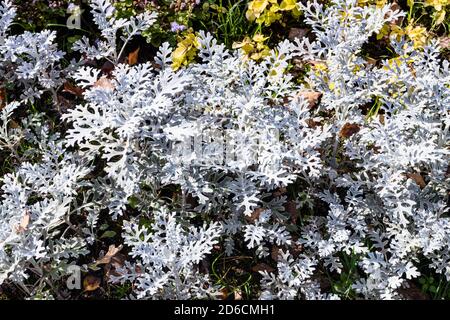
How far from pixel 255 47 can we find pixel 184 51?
0.39m

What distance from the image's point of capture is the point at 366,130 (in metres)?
3.13

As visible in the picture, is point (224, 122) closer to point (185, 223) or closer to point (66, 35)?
point (185, 223)

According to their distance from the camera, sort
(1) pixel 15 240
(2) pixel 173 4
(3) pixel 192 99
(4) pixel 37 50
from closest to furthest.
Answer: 1. (1) pixel 15 240
2. (3) pixel 192 99
3. (4) pixel 37 50
4. (2) pixel 173 4

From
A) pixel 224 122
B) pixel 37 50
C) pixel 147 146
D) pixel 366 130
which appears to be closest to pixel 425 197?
pixel 366 130

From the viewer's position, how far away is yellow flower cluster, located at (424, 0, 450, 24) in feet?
11.9

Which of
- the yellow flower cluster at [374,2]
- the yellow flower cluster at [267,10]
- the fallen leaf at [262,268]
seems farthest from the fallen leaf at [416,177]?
the yellow flower cluster at [267,10]

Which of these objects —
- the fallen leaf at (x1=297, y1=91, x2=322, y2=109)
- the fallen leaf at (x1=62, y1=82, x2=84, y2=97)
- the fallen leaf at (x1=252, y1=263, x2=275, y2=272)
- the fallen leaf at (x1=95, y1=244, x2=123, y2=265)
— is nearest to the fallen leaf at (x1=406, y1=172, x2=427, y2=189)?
the fallen leaf at (x1=297, y1=91, x2=322, y2=109)

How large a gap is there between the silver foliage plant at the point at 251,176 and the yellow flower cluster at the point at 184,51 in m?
0.30

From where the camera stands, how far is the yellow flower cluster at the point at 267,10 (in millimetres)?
3594

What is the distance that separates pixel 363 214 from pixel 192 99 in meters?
0.95

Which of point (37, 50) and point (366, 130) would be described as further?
point (37, 50)

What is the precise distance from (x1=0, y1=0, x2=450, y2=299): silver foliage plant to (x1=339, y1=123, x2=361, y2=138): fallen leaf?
2cm

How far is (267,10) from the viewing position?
366cm

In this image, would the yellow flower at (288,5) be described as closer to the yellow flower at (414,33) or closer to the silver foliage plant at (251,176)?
the silver foliage plant at (251,176)
